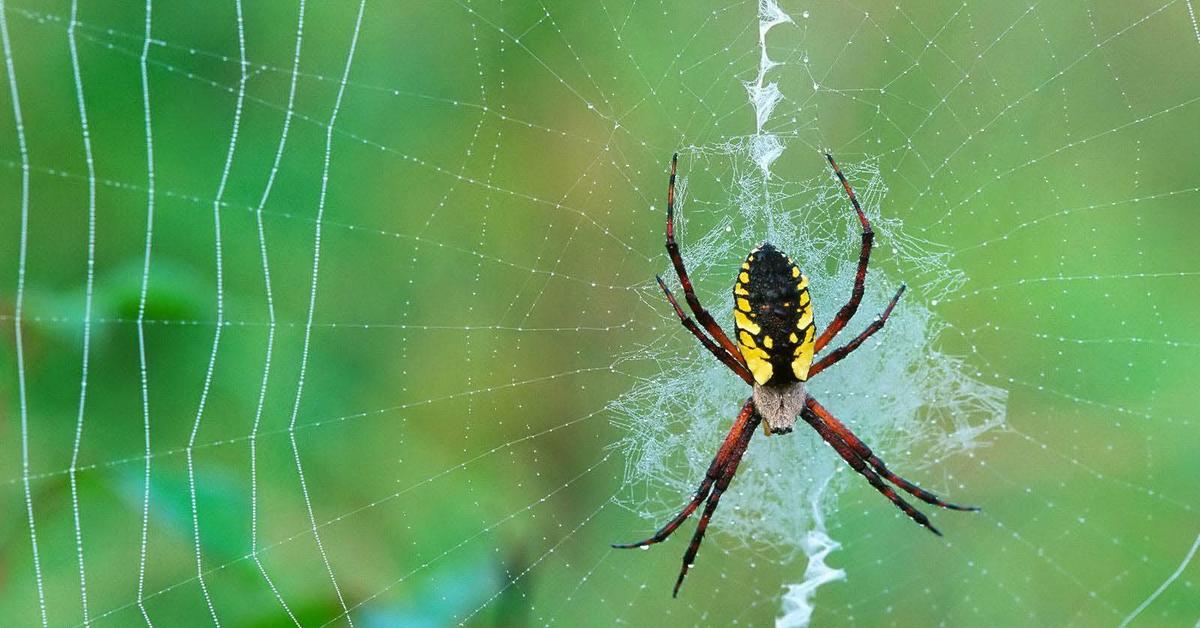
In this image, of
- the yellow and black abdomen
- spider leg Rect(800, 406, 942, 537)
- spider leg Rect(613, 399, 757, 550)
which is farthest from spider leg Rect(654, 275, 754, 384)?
spider leg Rect(800, 406, 942, 537)

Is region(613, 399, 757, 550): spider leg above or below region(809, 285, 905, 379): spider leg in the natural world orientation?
below

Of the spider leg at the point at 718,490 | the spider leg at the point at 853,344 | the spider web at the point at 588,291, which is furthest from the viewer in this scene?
the spider leg at the point at 718,490

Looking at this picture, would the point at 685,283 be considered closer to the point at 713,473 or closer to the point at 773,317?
the point at 773,317

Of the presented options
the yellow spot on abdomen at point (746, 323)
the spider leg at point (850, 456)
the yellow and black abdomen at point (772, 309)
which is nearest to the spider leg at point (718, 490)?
the spider leg at point (850, 456)

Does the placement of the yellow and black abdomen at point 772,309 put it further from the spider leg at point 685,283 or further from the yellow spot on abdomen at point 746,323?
the spider leg at point 685,283

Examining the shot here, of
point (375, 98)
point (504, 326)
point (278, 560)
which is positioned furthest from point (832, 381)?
point (278, 560)

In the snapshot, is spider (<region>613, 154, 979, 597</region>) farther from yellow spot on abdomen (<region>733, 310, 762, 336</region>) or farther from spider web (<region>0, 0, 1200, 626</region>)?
spider web (<region>0, 0, 1200, 626</region>)

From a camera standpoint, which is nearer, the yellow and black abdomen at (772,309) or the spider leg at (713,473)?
the yellow and black abdomen at (772,309)
